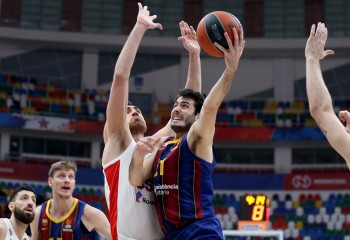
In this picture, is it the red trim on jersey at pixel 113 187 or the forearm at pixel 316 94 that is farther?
the red trim on jersey at pixel 113 187

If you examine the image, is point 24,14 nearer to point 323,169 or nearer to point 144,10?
point 323,169

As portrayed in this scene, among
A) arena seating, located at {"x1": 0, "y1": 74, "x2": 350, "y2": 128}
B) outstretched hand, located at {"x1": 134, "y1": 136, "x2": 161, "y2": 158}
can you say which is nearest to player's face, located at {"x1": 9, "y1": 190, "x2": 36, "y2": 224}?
outstretched hand, located at {"x1": 134, "y1": 136, "x2": 161, "y2": 158}

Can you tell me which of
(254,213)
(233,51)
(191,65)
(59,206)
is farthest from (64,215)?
(254,213)

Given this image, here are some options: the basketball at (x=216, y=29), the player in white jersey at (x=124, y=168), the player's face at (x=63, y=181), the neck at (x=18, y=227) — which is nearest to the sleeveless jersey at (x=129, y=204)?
the player in white jersey at (x=124, y=168)

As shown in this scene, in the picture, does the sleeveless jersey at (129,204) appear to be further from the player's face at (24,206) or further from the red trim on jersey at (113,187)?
the player's face at (24,206)

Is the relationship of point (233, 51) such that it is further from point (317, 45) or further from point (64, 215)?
point (64, 215)

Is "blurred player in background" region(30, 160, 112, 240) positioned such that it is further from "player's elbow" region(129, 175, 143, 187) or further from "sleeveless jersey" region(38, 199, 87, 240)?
"player's elbow" region(129, 175, 143, 187)

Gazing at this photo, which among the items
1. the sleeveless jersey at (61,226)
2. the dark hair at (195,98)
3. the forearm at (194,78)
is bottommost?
the sleeveless jersey at (61,226)

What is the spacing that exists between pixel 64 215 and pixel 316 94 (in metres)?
3.43

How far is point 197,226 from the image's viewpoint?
15.2ft

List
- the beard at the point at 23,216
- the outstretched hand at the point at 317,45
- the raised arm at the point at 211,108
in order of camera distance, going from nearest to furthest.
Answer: the outstretched hand at the point at 317,45 < the raised arm at the point at 211,108 < the beard at the point at 23,216

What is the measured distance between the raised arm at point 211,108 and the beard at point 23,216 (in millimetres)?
2784

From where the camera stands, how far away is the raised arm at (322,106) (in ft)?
13.2

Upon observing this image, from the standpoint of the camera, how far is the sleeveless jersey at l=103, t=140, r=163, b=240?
15.9 ft
